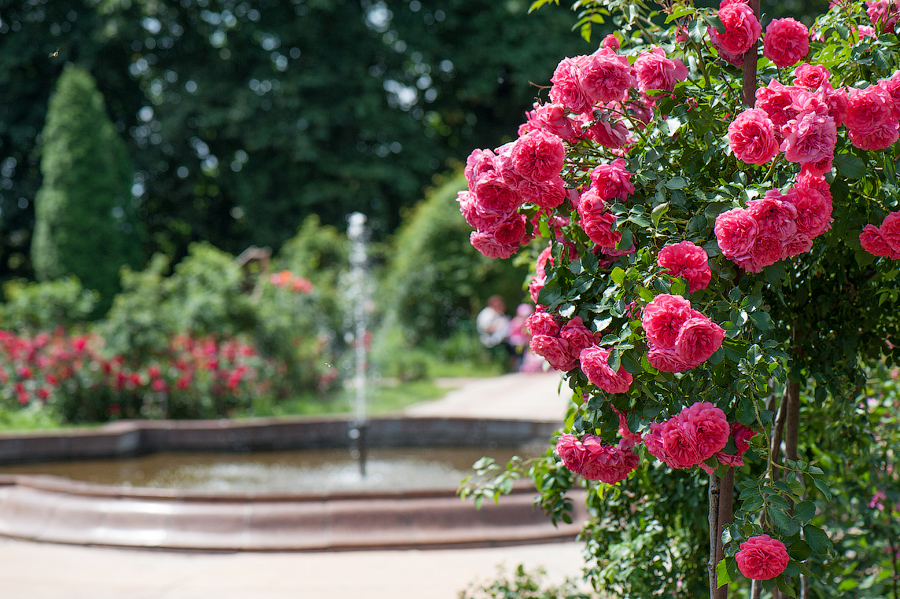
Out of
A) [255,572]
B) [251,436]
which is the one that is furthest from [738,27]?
[251,436]

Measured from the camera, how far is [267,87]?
19.3 meters

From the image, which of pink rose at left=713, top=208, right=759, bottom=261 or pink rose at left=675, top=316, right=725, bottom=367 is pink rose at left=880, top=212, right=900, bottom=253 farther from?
pink rose at left=675, top=316, right=725, bottom=367

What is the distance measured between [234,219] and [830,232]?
72.0ft

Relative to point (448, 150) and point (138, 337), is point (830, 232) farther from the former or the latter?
point (448, 150)

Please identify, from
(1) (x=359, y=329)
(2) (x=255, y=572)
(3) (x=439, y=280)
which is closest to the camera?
(2) (x=255, y=572)

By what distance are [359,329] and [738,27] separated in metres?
10.4

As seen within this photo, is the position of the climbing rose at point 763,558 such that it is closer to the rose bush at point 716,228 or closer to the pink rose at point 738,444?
the rose bush at point 716,228

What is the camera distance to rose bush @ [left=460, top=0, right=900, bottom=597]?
65.7 inches

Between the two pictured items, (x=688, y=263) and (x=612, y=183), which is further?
(x=612, y=183)

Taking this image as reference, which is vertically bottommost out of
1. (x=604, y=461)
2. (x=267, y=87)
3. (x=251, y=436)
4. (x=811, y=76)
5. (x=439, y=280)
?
(x=251, y=436)

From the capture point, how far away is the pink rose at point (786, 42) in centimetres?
191

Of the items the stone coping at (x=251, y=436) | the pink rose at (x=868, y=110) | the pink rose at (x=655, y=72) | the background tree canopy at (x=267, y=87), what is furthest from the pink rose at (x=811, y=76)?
the background tree canopy at (x=267, y=87)

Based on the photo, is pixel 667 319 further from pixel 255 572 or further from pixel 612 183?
pixel 255 572

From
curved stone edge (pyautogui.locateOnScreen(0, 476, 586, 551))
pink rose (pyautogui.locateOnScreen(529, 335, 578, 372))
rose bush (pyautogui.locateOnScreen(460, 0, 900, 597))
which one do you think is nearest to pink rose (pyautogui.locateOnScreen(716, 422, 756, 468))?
rose bush (pyautogui.locateOnScreen(460, 0, 900, 597))
